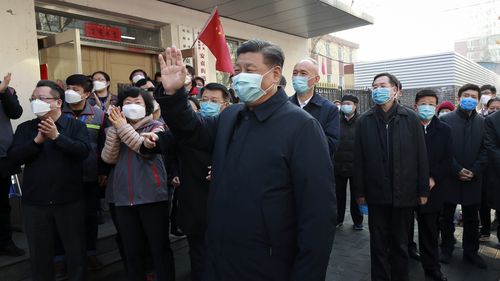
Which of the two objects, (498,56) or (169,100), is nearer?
(169,100)

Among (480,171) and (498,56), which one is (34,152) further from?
(498,56)

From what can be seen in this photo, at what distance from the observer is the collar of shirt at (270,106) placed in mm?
1822

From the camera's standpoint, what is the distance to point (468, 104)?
429 centimetres

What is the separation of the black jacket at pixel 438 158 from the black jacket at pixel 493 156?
0.64 m

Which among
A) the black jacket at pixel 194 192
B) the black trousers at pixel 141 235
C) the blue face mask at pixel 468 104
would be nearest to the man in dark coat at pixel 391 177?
the blue face mask at pixel 468 104

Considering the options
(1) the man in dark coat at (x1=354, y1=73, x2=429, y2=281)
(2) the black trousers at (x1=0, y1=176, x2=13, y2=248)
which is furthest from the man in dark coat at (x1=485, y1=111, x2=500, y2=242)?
(2) the black trousers at (x1=0, y1=176, x2=13, y2=248)

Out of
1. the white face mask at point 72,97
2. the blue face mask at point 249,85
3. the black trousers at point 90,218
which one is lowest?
the black trousers at point 90,218

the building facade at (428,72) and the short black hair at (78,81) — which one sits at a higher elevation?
the building facade at (428,72)

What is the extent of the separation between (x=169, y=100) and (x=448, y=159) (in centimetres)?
332

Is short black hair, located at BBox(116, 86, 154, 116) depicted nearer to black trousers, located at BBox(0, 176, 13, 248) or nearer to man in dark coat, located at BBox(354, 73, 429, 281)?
black trousers, located at BBox(0, 176, 13, 248)

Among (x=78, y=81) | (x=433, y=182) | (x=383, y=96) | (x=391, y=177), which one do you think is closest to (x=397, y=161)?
(x=391, y=177)

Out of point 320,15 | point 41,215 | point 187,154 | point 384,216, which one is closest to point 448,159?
point 384,216

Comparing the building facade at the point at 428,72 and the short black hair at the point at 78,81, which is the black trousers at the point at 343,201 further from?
the building facade at the point at 428,72

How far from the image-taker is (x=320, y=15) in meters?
8.53
